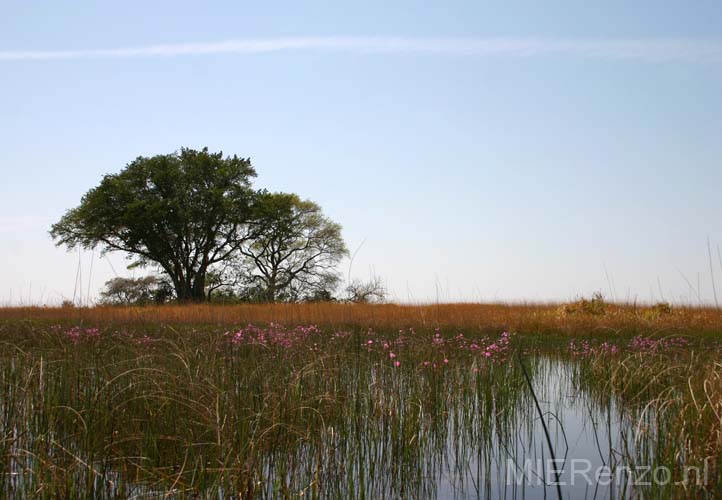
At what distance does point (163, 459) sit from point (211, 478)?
0.90 metres

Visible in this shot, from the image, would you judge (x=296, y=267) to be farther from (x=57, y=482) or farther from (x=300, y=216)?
(x=57, y=482)

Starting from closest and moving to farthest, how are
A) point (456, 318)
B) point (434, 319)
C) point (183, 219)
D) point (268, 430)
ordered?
point (268, 430)
point (434, 319)
point (456, 318)
point (183, 219)

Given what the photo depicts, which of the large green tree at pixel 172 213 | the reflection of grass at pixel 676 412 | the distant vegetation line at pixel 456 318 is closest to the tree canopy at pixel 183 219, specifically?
the large green tree at pixel 172 213

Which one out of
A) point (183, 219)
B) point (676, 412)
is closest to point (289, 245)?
point (183, 219)

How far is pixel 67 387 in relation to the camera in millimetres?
6578

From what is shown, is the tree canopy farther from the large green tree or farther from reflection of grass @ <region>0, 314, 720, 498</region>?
reflection of grass @ <region>0, 314, 720, 498</region>

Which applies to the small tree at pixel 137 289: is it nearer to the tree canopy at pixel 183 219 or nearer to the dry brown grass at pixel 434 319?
the tree canopy at pixel 183 219

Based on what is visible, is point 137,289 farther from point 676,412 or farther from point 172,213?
point 676,412

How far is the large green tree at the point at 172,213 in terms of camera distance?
33.3 m

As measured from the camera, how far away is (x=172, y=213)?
3341 cm

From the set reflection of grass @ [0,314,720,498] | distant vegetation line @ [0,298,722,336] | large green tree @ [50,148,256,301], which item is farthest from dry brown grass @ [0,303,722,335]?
large green tree @ [50,148,256,301]

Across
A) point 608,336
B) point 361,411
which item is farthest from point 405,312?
point 361,411

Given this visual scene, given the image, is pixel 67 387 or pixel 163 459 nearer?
pixel 163 459

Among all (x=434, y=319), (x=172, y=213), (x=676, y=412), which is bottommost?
(x=676, y=412)
